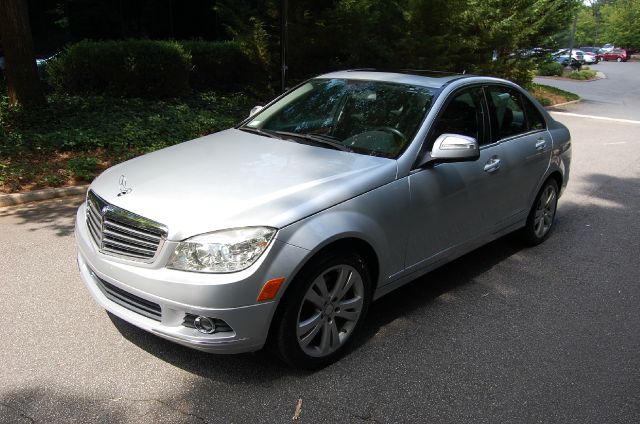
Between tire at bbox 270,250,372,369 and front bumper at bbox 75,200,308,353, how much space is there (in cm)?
12

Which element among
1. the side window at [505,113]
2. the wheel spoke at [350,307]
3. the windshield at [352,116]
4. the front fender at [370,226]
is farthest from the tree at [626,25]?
the wheel spoke at [350,307]

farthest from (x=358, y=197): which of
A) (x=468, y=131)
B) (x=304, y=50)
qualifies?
(x=304, y=50)

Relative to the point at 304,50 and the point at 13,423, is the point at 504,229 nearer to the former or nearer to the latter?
the point at 13,423

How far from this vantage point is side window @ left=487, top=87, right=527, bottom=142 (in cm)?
459

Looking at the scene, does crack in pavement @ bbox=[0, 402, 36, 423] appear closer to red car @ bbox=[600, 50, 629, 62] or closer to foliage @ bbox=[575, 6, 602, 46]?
red car @ bbox=[600, 50, 629, 62]

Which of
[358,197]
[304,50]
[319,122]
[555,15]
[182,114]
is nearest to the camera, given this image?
[358,197]

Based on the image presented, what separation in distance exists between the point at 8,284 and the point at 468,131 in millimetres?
3671

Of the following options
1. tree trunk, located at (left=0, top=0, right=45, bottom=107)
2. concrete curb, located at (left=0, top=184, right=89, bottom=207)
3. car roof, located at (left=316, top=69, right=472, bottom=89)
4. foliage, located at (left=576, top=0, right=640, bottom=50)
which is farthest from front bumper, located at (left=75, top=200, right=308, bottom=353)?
foliage, located at (left=576, top=0, right=640, bottom=50)

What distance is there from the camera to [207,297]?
2.77m

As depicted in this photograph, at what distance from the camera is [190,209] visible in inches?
117

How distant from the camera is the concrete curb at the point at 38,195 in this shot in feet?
20.7

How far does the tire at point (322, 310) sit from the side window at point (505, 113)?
191 cm

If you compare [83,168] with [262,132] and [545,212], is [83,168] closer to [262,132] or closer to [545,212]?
[262,132]

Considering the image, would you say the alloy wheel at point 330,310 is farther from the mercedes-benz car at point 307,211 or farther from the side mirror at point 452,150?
the side mirror at point 452,150
